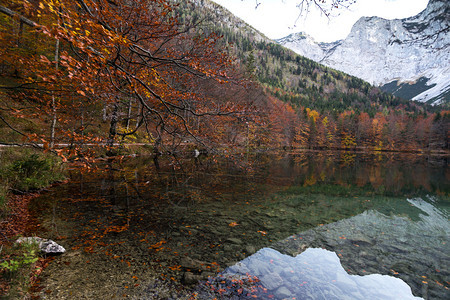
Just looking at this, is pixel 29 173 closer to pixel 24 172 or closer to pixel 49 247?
pixel 24 172

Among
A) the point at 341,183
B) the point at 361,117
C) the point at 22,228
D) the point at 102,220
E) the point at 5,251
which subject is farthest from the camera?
the point at 361,117

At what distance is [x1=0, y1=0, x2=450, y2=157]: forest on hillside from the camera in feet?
15.5

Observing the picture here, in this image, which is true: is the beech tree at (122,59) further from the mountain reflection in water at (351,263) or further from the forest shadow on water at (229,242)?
the mountain reflection in water at (351,263)

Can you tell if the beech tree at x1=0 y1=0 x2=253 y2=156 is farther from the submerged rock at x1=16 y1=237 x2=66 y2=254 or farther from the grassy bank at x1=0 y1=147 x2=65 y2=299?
the submerged rock at x1=16 y1=237 x2=66 y2=254

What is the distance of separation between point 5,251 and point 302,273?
6703 millimetres

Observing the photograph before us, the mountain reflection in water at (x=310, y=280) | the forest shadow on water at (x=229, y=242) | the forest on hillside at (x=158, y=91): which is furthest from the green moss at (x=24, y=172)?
the mountain reflection in water at (x=310, y=280)

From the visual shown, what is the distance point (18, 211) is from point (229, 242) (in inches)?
304

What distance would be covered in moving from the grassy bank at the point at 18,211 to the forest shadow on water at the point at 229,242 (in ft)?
1.62

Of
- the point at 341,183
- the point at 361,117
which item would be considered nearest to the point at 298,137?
the point at 361,117

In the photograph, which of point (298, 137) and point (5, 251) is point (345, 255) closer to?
point (5, 251)

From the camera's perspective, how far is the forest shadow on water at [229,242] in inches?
191

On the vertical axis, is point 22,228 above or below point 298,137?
below

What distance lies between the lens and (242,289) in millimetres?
4859

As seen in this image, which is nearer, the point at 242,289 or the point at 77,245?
the point at 242,289
